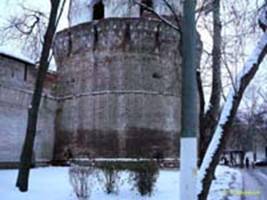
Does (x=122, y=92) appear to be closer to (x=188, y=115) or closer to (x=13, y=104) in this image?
(x=13, y=104)

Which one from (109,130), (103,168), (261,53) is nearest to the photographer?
(261,53)

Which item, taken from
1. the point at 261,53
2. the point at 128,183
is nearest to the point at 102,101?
the point at 128,183

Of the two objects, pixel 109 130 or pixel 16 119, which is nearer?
pixel 16 119

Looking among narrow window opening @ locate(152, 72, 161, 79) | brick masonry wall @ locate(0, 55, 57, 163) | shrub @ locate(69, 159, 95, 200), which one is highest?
narrow window opening @ locate(152, 72, 161, 79)

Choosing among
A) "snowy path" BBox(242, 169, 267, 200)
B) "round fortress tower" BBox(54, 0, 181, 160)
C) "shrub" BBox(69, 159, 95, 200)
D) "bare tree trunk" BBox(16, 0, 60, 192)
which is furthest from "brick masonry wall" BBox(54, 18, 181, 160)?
"shrub" BBox(69, 159, 95, 200)

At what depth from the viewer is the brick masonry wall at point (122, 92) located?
30750 millimetres

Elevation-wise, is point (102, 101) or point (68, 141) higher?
point (102, 101)

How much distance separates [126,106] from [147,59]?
3.35 metres

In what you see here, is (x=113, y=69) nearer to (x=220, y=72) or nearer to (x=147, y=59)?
(x=147, y=59)

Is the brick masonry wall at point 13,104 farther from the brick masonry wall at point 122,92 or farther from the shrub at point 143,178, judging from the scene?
the shrub at point 143,178

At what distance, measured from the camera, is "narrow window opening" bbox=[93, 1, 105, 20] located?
35.2 meters

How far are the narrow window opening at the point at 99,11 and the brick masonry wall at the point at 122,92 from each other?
8.18 ft

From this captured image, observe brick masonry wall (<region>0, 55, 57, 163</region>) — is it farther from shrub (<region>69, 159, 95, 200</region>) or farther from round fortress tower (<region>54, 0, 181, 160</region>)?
shrub (<region>69, 159, 95, 200</region>)

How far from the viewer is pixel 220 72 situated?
1392 centimetres
